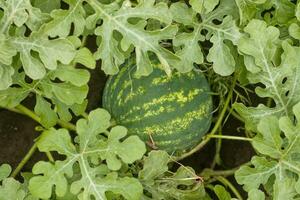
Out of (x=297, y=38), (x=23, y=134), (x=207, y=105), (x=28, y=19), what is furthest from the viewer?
(x=23, y=134)

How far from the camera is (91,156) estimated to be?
8.20ft

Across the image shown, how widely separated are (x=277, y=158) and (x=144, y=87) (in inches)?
24.2

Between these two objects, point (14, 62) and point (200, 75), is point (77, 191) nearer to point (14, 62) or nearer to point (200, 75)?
point (14, 62)

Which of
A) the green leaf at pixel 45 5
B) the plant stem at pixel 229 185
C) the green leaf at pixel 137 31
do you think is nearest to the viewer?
the green leaf at pixel 137 31

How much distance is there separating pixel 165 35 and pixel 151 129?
470 millimetres

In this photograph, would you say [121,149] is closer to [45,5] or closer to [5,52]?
[5,52]

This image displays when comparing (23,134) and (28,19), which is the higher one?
(28,19)

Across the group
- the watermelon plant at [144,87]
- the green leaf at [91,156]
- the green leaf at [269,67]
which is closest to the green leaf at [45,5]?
the watermelon plant at [144,87]

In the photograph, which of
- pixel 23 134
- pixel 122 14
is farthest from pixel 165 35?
pixel 23 134

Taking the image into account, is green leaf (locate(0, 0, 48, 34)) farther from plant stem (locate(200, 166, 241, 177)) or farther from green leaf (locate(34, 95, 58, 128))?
plant stem (locate(200, 166, 241, 177))

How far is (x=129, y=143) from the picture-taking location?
8.06 ft

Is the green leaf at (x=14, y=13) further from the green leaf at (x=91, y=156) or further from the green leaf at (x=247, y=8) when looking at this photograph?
the green leaf at (x=247, y=8)

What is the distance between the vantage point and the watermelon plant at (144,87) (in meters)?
2.41

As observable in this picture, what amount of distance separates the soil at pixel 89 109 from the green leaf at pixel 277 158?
89cm
